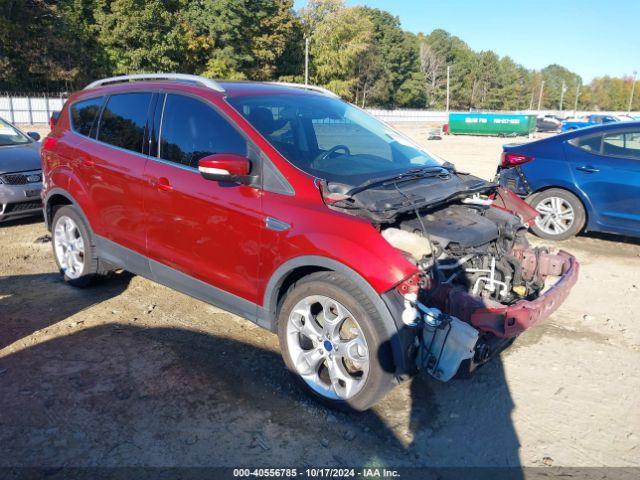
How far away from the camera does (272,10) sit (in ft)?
178

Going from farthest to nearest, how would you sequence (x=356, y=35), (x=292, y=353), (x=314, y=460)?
(x=356, y=35) < (x=292, y=353) < (x=314, y=460)

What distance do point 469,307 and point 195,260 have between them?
2.01m

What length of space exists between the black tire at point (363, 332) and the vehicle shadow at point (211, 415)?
173mm

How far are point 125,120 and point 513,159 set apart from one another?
5.33 meters

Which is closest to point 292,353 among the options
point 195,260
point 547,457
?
point 195,260

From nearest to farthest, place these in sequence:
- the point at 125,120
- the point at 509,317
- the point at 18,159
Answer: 1. the point at 509,317
2. the point at 125,120
3. the point at 18,159

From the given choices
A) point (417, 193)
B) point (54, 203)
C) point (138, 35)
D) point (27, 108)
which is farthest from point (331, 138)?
point (138, 35)

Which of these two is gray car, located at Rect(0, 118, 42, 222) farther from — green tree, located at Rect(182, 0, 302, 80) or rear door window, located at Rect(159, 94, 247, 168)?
green tree, located at Rect(182, 0, 302, 80)

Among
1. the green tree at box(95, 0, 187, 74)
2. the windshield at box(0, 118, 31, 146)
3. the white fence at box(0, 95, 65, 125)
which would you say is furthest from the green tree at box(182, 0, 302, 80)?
the windshield at box(0, 118, 31, 146)

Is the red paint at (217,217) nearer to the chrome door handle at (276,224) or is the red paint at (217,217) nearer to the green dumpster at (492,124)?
the chrome door handle at (276,224)

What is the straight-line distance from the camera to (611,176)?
22.0ft

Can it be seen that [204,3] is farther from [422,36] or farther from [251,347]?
[422,36]

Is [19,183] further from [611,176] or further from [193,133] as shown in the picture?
[611,176]

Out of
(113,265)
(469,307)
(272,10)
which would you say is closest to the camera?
(469,307)
